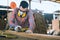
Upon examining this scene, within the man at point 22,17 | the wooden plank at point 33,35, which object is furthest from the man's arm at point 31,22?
the wooden plank at point 33,35

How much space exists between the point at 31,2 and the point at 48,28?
402 millimetres

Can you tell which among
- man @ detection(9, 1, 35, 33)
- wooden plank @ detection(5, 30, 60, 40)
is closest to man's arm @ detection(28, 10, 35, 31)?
man @ detection(9, 1, 35, 33)

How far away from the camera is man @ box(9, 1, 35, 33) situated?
204 cm

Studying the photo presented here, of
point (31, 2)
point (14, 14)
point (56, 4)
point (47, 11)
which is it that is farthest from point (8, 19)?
point (56, 4)

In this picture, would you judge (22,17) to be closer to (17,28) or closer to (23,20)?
(23,20)

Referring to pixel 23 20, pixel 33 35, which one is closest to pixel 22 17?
pixel 23 20

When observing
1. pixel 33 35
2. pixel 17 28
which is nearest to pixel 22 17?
pixel 17 28

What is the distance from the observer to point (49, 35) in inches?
74.0

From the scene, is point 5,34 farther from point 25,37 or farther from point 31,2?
point 31,2

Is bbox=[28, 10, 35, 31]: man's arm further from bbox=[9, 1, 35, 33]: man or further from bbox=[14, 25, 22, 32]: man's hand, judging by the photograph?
bbox=[14, 25, 22, 32]: man's hand

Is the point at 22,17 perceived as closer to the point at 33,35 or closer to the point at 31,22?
the point at 31,22

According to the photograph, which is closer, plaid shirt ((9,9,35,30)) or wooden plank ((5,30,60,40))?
wooden plank ((5,30,60,40))

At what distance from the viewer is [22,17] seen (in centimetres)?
205

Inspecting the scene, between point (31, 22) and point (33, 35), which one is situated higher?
point (31, 22)
